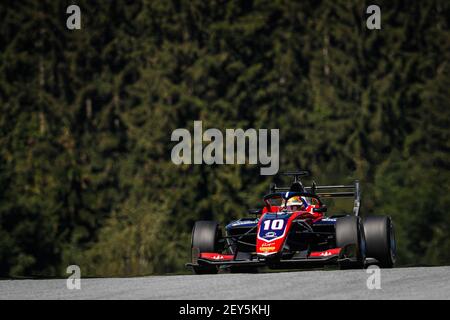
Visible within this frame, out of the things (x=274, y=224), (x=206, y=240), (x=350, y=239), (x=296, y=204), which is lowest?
(x=206, y=240)

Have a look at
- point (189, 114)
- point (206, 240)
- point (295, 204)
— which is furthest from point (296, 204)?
point (189, 114)

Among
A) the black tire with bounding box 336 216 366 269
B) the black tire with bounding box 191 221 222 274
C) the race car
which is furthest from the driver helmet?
the black tire with bounding box 336 216 366 269

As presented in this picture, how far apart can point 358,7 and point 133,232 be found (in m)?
18.3

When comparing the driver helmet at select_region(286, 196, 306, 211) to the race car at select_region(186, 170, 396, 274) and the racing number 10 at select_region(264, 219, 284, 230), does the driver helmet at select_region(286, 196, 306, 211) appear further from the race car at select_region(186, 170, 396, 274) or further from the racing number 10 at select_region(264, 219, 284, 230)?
the racing number 10 at select_region(264, 219, 284, 230)

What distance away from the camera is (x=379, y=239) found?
18.8 m

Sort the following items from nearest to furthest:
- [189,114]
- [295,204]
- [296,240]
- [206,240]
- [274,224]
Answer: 1. [274,224]
2. [296,240]
3. [206,240]
4. [295,204]
5. [189,114]

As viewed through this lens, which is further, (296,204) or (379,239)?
(296,204)

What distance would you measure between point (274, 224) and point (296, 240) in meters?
0.95

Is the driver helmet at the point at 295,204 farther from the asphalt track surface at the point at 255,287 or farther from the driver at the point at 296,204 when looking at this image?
the asphalt track surface at the point at 255,287

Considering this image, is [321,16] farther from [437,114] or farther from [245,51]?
[437,114]

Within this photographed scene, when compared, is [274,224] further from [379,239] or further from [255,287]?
[255,287]

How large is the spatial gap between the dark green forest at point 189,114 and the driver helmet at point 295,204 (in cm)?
2810

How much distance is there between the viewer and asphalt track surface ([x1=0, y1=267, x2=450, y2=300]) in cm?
1395

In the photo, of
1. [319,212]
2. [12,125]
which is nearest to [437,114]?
[12,125]
